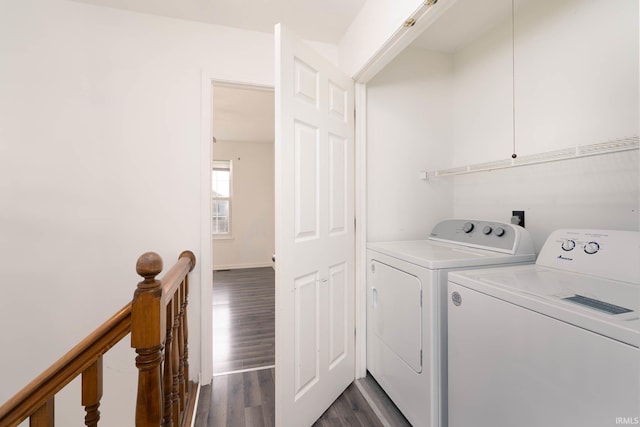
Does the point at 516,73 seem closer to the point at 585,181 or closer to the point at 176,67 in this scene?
the point at 585,181

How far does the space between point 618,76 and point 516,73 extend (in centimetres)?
55

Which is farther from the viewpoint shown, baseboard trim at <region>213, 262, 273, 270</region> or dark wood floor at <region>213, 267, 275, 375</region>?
baseboard trim at <region>213, 262, 273, 270</region>

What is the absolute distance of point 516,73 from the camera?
Answer: 5.64 feet

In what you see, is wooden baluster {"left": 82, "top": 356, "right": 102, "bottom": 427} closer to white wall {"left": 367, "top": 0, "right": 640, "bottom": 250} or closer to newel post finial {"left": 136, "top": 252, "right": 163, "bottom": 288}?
newel post finial {"left": 136, "top": 252, "right": 163, "bottom": 288}

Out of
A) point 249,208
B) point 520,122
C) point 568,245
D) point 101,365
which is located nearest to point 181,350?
point 101,365

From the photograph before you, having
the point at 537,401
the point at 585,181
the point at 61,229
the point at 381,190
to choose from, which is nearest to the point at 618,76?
the point at 585,181

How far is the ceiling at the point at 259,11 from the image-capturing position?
5.48ft

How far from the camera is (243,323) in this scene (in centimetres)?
294

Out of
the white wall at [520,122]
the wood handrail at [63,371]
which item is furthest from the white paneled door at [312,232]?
the wood handrail at [63,371]

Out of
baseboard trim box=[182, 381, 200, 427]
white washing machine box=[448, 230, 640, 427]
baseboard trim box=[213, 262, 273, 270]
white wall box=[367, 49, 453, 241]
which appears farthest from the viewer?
baseboard trim box=[213, 262, 273, 270]

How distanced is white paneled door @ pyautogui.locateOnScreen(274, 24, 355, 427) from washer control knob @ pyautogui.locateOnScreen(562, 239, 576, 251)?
1102 millimetres

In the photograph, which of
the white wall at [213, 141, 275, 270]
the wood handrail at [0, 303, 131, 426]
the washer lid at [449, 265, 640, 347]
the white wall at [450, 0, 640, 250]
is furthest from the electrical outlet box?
the white wall at [213, 141, 275, 270]

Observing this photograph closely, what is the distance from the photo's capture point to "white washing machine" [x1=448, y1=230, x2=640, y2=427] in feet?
2.23

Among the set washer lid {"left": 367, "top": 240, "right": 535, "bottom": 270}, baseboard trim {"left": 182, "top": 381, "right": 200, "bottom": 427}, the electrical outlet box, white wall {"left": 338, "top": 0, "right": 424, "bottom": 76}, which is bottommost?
baseboard trim {"left": 182, "top": 381, "right": 200, "bottom": 427}
